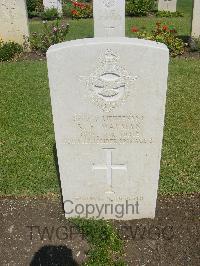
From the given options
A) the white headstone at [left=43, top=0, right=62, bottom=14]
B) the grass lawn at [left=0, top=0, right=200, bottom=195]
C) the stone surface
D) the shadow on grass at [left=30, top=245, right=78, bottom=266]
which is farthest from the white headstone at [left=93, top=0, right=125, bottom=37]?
the shadow on grass at [left=30, top=245, right=78, bottom=266]

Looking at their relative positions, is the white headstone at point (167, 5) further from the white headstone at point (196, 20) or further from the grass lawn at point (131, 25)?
the white headstone at point (196, 20)

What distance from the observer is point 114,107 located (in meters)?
3.54

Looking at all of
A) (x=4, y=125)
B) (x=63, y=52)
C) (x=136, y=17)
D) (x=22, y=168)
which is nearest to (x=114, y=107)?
(x=63, y=52)

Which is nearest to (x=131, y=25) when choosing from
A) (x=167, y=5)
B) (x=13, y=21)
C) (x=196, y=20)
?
(x=167, y=5)

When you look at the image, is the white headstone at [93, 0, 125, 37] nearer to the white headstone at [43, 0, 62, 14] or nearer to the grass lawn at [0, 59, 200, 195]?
the grass lawn at [0, 59, 200, 195]

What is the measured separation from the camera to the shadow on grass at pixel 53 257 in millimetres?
3898

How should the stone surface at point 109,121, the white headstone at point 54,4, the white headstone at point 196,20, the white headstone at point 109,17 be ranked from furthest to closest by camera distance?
the white headstone at point 54,4 → the white headstone at point 196,20 → the white headstone at point 109,17 → the stone surface at point 109,121

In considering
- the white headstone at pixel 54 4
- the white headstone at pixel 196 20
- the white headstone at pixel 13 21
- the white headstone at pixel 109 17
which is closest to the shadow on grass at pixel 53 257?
the white headstone at pixel 109 17

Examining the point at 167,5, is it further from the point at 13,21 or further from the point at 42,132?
the point at 42,132

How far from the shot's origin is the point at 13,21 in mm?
11055

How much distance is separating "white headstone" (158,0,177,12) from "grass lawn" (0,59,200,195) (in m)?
7.31

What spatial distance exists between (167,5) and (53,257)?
1426 cm

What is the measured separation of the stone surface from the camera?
3258mm

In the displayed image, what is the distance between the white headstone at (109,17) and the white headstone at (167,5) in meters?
6.42
